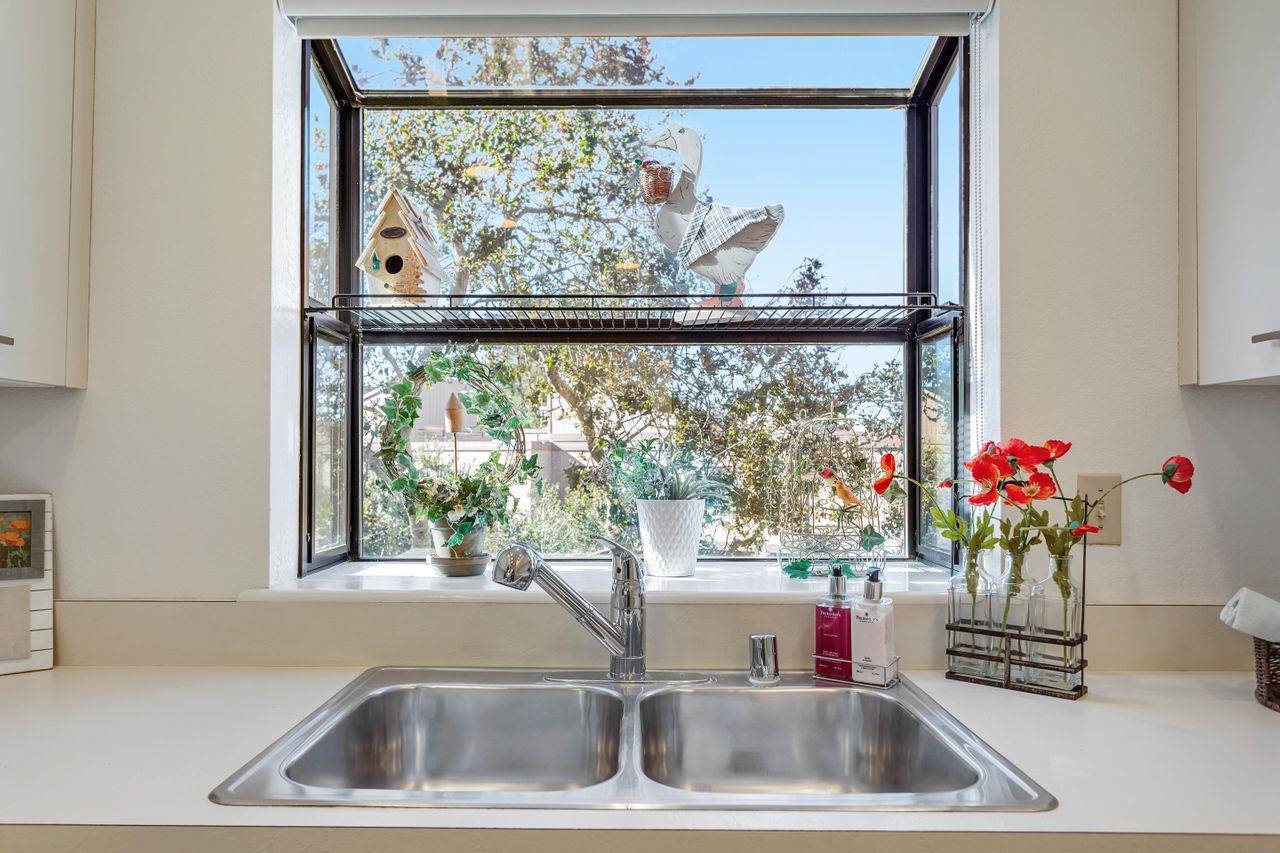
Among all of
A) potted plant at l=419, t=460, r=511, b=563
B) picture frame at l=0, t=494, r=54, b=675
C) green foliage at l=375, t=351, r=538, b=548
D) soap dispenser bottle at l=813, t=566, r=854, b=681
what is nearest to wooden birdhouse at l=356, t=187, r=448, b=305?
green foliage at l=375, t=351, r=538, b=548

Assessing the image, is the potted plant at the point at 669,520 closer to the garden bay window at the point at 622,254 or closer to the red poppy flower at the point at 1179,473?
the garden bay window at the point at 622,254

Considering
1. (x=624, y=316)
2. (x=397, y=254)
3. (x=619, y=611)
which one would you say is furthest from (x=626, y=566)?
(x=397, y=254)

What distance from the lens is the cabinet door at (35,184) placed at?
1.20 m

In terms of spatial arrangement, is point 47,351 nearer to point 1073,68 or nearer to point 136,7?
point 136,7

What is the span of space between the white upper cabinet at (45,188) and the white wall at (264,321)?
0.04m

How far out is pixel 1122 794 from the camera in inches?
34.7

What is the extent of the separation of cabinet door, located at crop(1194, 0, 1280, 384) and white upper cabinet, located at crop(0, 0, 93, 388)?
1.90m

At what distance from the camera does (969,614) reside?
1317 mm

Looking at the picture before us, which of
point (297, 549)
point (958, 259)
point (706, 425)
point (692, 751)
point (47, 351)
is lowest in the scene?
point (692, 751)

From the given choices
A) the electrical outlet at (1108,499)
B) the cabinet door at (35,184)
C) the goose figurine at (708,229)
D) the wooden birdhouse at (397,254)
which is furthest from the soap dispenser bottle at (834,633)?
the cabinet door at (35,184)

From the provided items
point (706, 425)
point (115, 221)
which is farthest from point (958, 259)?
point (115, 221)

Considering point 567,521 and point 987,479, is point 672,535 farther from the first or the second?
point 987,479

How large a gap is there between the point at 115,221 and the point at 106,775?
38.6 inches

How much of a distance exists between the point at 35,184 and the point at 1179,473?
1.88 m
